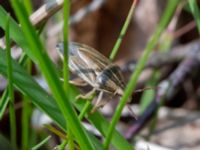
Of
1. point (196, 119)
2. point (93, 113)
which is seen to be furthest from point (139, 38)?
point (93, 113)

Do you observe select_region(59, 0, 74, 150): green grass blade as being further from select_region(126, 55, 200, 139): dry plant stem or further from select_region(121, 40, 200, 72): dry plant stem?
select_region(121, 40, 200, 72): dry plant stem

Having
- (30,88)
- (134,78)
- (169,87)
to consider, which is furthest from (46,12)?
(169,87)

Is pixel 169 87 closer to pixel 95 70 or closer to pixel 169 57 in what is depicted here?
pixel 169 57

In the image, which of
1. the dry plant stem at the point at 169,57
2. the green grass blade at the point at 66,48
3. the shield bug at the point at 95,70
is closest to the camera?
the green grass blade at the point at 66,48

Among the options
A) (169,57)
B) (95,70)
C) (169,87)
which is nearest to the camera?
(95,70)

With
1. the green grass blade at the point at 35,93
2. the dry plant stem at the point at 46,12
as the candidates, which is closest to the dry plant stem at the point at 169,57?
the dry plant stem at the point at 46,12

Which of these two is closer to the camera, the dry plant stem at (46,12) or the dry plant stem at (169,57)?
the dry plant stem at (46,12)

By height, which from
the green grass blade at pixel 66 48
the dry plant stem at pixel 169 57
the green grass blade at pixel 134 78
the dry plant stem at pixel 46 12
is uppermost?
the dry plant stem at pixel 169 57

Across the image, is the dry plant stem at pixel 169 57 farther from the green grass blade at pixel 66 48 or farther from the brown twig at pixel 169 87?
the green grass blade at pixel 66 48
